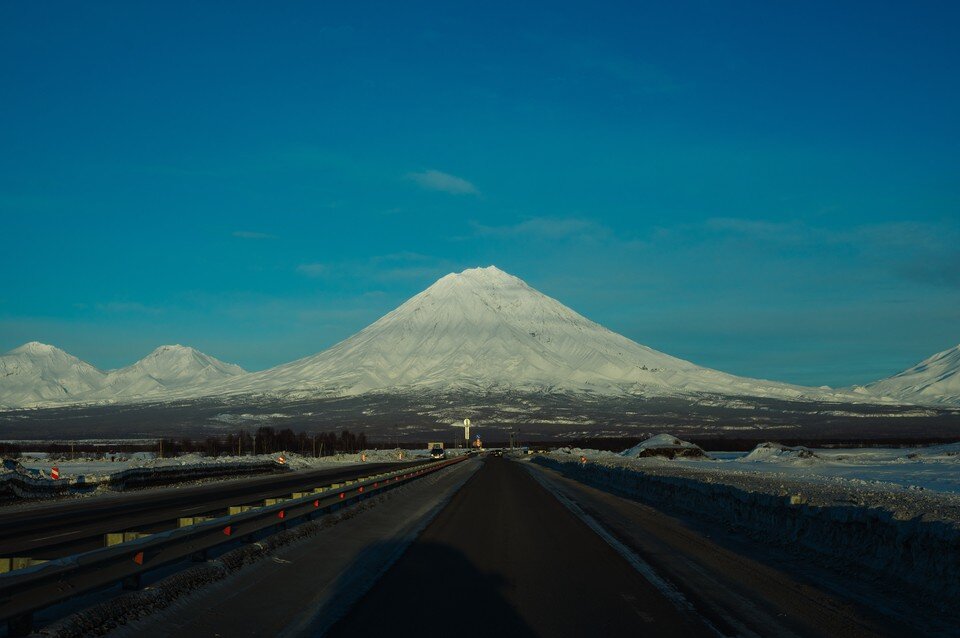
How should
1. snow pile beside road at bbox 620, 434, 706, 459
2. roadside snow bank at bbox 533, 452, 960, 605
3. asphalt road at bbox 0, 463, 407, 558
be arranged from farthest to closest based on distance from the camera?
snow pile beside road at bbox 620, 434, 706, 459
asphalt road at bbox 0, 463, 407, 558
roadside snow bank at bbox 533, 452, 960, 605

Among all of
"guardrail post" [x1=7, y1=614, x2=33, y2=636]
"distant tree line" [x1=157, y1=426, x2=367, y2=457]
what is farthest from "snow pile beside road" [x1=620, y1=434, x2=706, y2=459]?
"guardrail post" [x1=7, y1=614, x2=33, y2=636]

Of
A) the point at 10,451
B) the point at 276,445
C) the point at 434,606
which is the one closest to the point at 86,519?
the point at 434,606

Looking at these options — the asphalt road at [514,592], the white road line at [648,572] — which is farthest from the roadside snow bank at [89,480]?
the white road line at [648,572]

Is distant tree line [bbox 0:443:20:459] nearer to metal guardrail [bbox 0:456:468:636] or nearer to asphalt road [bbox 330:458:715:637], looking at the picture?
asphalt road [bbox 330:458:715:637]

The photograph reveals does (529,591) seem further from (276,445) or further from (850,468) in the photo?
(276,445)

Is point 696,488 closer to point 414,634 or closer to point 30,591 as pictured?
point 414,634

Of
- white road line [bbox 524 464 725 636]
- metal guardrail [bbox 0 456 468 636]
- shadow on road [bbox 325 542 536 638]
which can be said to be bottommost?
white road line [bbox 524 464 725 636]

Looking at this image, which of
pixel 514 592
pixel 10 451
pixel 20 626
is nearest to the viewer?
pixel 20 626

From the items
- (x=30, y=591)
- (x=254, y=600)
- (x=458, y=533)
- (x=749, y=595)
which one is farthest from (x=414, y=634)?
(x=458, y=533)
